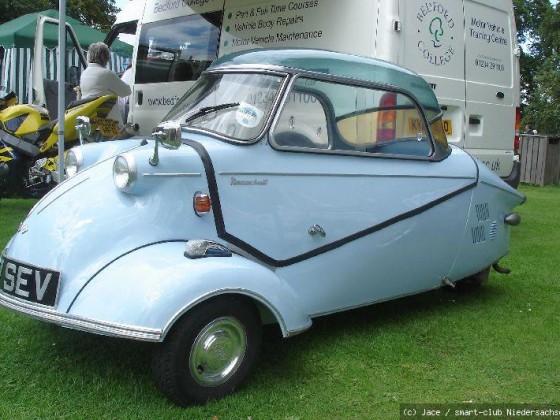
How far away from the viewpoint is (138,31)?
7895 millimetres

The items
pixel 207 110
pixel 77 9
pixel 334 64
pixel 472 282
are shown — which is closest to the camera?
pixel 207 110

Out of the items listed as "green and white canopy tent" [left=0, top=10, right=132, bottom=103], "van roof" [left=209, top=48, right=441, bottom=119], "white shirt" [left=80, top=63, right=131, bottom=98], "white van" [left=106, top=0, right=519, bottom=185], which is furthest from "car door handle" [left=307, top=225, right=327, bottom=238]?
"green and white canopy tent" [left=0, top=10, right=132, bottom=103]

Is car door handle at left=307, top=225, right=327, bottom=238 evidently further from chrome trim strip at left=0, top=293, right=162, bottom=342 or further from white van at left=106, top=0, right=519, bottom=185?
white van at left=106, top=0, right=519, bottom=185

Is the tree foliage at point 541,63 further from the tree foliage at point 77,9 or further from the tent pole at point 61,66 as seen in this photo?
the tent pole at point 61,66

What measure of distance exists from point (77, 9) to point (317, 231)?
25.0 metres

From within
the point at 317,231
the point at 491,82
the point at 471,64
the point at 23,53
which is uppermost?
the point at 23,53

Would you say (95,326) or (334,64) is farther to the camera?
(334,64)

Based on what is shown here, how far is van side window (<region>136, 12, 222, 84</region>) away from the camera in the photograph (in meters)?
6.86

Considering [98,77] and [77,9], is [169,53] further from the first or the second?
[77,9]

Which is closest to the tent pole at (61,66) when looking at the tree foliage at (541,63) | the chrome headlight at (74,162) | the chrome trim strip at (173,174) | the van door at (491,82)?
the chrome headlight at (74,162)

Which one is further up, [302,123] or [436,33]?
→ [436,33]

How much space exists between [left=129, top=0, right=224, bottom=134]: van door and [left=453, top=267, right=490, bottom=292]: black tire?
11.5ft

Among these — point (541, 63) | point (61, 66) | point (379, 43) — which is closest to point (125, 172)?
point (61, 66)

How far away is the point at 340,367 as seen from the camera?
345cm
